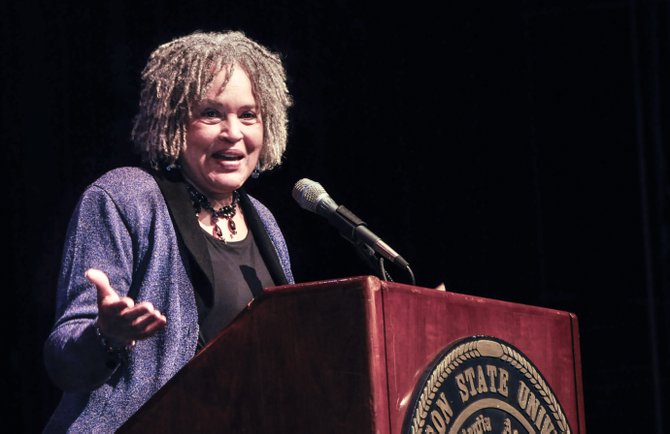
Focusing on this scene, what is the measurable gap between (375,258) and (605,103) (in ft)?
7.36

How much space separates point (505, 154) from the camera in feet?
12.7

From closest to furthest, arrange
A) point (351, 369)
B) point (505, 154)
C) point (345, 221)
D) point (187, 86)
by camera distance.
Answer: point (351, 369), point (345, 221), point (187, 86), point (505, 154)

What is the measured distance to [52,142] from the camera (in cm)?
326

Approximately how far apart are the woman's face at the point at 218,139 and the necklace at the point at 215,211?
0.02 m

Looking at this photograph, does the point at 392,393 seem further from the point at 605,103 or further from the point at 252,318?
the point at 605,103

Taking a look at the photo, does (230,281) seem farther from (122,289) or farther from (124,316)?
(124,316)

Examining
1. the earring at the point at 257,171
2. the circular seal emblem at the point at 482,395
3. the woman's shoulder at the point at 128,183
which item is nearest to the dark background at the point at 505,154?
the earring at the point at 257,171

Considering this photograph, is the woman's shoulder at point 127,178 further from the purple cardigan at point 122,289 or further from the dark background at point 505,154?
the dark background at point 505,154

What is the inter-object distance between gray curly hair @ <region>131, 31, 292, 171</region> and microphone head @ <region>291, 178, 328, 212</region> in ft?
1.32

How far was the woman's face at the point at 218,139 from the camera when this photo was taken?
2340 mm

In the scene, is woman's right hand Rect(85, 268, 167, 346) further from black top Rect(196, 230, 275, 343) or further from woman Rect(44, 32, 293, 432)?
black top Rect(196, 230, 275, 343)

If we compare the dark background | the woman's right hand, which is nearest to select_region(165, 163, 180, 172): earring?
the woman's right hand

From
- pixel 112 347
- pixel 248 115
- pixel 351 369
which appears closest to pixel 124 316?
pixel 112 347

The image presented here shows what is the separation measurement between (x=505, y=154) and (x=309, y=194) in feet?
6.45
